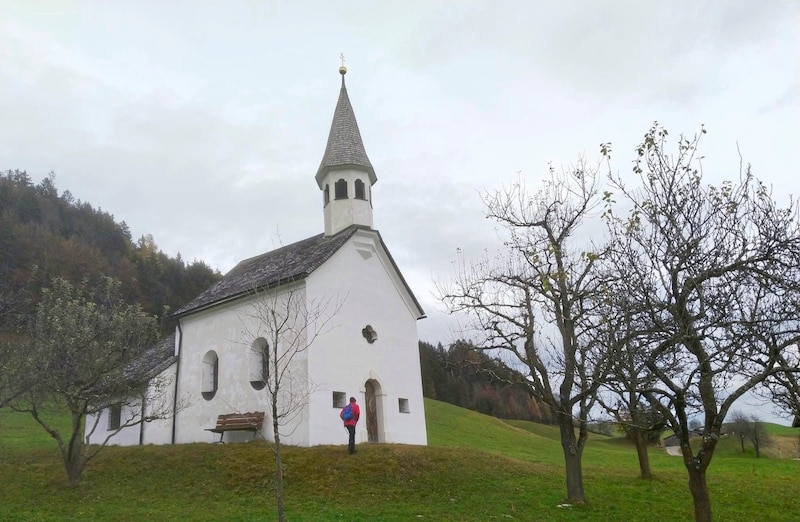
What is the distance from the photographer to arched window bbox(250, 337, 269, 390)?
2562cm

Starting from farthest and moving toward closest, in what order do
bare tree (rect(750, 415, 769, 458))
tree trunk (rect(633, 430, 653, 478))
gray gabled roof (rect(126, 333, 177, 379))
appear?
bare tree (rect(750, 415, 769, 458)), gray gabled roof (rect(126, 333, 177, 379)), tree trunk (rect(633, 430, 653, 478))

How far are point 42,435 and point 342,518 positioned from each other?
1099 inches

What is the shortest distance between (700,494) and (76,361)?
63.4 feet

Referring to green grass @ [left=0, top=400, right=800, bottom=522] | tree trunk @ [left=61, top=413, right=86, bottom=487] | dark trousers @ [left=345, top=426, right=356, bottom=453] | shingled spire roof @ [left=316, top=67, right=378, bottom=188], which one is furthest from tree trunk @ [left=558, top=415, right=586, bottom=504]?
shingled spire roof @ [left=316, top=67, right=378, bottom=188]

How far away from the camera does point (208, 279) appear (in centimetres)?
10206

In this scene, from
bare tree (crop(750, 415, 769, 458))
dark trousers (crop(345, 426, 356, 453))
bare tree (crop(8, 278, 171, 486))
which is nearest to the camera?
bare tree (crop(8, 278, 171, 486))

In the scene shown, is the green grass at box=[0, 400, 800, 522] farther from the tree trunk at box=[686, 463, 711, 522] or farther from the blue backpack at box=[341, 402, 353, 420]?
the tree trunk at box=[686, 463, 711, 522]

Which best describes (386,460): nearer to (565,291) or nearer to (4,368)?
(565,291)

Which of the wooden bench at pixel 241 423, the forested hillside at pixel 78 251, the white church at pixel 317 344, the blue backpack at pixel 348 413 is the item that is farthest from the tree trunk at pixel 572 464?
the forested hillside at pixel 78 251

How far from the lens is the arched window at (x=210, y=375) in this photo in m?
27.6

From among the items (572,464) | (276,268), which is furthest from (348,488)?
(276,268)

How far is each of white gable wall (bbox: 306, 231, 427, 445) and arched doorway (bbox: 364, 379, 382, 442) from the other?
12cm

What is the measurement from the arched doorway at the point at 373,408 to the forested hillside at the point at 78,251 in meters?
56.5

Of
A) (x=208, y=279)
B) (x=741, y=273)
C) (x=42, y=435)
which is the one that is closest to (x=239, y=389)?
(x=42, y=435)
